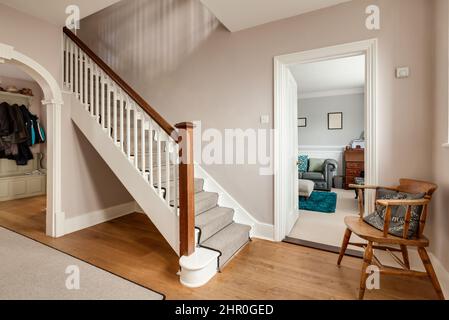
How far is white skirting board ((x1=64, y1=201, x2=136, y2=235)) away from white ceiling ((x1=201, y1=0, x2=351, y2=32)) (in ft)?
9.65

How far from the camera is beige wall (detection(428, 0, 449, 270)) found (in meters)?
1.69

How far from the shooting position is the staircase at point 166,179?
6.22 ft

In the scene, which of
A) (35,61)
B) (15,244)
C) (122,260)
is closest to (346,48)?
(122,260)

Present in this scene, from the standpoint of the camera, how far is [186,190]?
1887 millimetres

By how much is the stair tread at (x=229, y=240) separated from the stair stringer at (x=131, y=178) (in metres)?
0.35

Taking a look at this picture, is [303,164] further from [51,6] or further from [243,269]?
[51,6]

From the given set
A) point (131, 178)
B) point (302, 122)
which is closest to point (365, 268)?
point (131, 178)

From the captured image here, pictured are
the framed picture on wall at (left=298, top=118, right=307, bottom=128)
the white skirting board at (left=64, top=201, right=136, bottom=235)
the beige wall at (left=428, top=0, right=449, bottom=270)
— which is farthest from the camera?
the framed picture on wall at (left=298, top=118, right=307, bottom=128)

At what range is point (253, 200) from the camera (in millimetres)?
2770

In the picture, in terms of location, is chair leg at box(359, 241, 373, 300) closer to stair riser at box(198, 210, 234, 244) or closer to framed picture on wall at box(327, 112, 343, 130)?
stair riser at box(198, 210, 234, 244)

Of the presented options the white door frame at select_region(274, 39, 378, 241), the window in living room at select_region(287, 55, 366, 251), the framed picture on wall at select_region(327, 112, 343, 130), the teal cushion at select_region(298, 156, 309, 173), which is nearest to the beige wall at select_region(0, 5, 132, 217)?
the white door frame at select_region(274, 39, 378, 241)

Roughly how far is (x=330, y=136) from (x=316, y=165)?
40.0 inches
